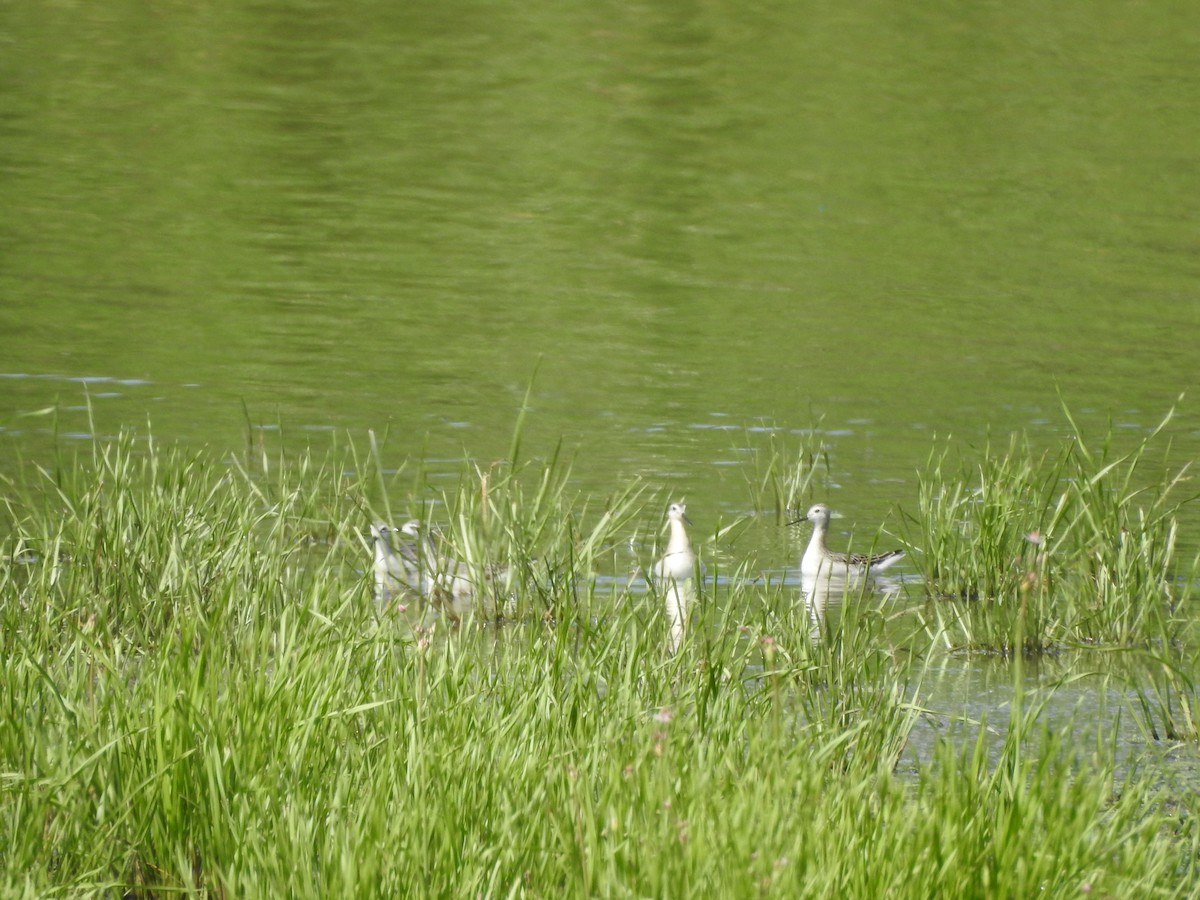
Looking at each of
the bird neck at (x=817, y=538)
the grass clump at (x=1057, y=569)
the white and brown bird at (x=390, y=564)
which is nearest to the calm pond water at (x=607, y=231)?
the bird neck at (x=817, y=538)

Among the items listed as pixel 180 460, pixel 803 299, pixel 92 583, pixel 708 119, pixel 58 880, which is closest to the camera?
pixel 58 880

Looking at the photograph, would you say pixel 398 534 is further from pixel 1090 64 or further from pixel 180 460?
pixel 1090 64

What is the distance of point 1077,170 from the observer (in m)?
23.7

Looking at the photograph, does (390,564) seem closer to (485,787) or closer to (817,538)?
(817,538)

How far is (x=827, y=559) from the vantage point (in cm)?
904

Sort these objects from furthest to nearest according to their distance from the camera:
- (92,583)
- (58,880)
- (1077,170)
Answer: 1. (1077,170)
2. (92,583)
3. (58,880)

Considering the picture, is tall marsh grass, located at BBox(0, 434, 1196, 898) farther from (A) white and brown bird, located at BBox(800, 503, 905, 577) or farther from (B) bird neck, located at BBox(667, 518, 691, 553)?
(B) bird neck, located at BBox(667, 518, 691, 553)

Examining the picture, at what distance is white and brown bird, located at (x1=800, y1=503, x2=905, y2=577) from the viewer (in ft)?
29.0

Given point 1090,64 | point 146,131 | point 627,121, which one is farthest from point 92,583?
point 1090,64

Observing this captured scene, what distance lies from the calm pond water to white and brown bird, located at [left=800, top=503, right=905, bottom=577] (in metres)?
0.31

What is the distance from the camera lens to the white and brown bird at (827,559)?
8836 millimetres

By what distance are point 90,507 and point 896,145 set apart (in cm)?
1939

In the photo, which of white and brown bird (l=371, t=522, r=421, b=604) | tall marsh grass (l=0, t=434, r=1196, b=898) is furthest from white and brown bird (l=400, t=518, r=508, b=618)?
tall marsh grass (l=0, t=434, r=1196, b=898)

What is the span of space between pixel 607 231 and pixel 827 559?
11404mm
